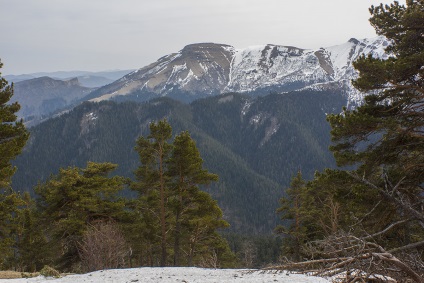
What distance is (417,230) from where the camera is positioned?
64.6 ft

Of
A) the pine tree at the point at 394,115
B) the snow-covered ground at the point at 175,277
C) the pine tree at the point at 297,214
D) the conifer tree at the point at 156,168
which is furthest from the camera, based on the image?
the pine tree at the point at 297,214

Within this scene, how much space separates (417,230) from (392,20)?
13075 millimetres

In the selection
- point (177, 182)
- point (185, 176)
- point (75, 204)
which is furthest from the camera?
point (177, 182)

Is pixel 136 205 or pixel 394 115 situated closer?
pixel 394 115

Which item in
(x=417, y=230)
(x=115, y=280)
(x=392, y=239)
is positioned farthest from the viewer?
(x=417, y=230)

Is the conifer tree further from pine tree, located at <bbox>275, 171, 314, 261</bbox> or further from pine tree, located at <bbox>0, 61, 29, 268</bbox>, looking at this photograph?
pine tree, located at <bbox>275, 171, 314, 261</bbox>

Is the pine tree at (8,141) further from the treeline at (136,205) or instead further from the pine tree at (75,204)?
the pine tree at (75,204)

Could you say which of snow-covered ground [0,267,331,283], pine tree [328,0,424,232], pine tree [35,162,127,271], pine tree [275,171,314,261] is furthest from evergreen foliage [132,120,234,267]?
pine tree [328,0,424,232]

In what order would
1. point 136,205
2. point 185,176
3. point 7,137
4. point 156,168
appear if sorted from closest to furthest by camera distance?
point 7,137 < point 185,176 < point 156,168 < point 136,205

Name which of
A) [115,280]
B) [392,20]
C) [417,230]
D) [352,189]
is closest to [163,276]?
[115,280]

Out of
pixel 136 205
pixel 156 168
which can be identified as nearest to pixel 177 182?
pixel 156 168

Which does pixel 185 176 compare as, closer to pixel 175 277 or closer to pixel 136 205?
pixel 136 205

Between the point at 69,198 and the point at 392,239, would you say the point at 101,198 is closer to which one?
the point at 69,198

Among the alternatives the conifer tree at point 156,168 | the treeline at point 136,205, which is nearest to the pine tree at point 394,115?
the treeline at point 136,205
